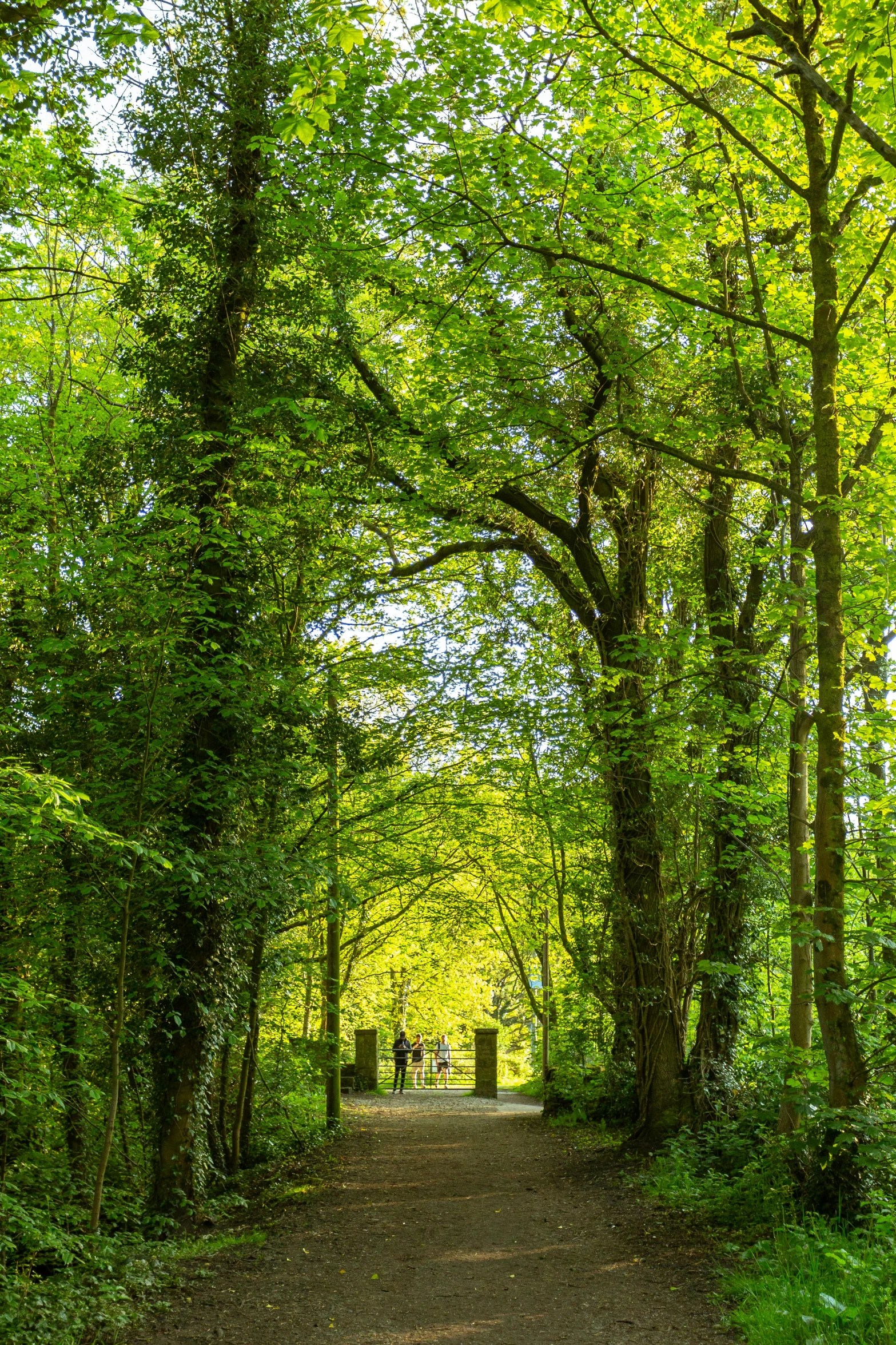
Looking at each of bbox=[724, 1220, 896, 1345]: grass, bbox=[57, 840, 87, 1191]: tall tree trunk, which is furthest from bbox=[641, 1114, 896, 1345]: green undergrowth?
bbox=[57, 840, 87, 1191]: tall tree trunk

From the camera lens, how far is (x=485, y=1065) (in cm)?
2150

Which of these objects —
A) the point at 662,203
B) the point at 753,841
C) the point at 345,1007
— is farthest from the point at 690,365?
the point at 345,1007

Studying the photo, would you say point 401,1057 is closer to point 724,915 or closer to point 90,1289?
point 724,915

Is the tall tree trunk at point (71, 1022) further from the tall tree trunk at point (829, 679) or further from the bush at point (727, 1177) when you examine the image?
the tall tree trunk at point (829, 679)

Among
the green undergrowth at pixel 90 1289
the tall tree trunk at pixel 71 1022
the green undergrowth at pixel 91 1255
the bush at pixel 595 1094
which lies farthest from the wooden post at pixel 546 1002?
the green undergrowth at pixel 90 1289

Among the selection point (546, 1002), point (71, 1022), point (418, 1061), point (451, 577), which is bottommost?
point (418, 1061)

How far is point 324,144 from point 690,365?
413 cm

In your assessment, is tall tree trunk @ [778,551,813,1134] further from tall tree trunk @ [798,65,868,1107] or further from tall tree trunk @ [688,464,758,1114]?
tall tree trunk @ [688,464,758,1114]

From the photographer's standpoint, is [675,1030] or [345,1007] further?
[345,1007]

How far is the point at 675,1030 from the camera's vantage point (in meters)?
10.5

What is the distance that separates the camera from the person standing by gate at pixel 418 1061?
24.6 meters

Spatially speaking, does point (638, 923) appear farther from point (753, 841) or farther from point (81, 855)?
point (81, 855)

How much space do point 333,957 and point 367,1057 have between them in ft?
Answer: 31.8

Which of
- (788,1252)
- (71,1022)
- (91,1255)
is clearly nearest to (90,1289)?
(91,1255)
